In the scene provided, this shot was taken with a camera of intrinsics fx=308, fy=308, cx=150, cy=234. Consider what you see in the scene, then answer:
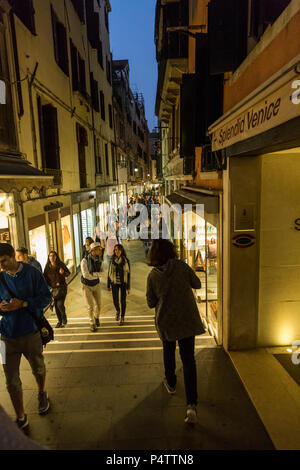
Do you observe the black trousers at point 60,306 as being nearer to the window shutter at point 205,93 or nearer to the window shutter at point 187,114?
the window shutter at point 205,93

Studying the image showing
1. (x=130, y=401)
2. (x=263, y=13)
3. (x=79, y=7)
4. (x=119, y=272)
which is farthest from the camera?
(x=79, y=7)

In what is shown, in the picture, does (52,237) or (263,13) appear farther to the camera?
(52,237)

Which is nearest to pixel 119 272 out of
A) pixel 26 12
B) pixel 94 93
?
pixel 26 12

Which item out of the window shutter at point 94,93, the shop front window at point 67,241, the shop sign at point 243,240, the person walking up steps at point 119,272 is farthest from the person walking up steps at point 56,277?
the window shutter at point 94,93

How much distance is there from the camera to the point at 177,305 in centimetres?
366

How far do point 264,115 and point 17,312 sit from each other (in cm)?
349

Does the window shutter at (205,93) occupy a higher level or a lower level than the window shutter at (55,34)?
lower

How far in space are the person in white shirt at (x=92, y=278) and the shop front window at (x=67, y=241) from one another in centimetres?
478

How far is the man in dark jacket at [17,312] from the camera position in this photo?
353 centimetres

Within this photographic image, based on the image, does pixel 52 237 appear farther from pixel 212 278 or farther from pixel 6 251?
pixel 6 251

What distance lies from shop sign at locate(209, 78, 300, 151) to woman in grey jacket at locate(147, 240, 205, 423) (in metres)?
1.72

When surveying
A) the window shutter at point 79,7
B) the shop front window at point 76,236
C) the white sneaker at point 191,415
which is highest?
the window shutter at point 79,7

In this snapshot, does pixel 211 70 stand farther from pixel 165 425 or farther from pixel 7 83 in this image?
pixel 165 425

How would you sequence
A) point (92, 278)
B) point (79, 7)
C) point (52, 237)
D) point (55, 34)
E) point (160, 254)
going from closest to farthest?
1. point (160, 254)
2. point (92, 278)
3. point (52, 237)
4. point (55, 34)
5. point (79, 7)
